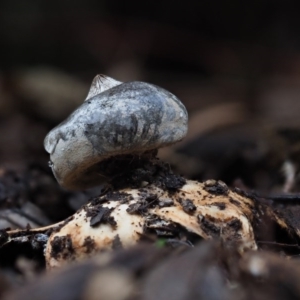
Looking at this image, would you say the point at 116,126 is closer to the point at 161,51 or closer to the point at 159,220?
the point at 159,220

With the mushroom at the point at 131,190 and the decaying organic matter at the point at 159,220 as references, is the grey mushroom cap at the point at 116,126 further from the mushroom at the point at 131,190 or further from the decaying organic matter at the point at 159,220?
the decaying organic matter at the point at 159,220

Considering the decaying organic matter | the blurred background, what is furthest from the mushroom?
the blurred background

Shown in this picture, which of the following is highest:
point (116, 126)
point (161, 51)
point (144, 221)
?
point (116, 126)

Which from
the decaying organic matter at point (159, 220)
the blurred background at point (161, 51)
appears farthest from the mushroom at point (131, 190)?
the blurred background at point (161, 51)

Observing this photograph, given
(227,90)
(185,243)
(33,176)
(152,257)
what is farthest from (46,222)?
(227,90)

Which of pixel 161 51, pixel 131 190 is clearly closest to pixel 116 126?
pixel 131 190

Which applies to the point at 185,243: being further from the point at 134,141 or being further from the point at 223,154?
the point at 223,154

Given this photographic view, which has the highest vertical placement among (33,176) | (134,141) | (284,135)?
(134,141)

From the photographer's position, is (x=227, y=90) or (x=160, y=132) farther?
(x=227, y=90)

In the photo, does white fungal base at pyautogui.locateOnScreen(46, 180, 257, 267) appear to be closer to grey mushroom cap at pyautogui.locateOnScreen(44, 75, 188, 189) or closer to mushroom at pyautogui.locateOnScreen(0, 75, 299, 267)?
mushroom at pyautogui.locateOnScreen(0, 75, 299, 267)
